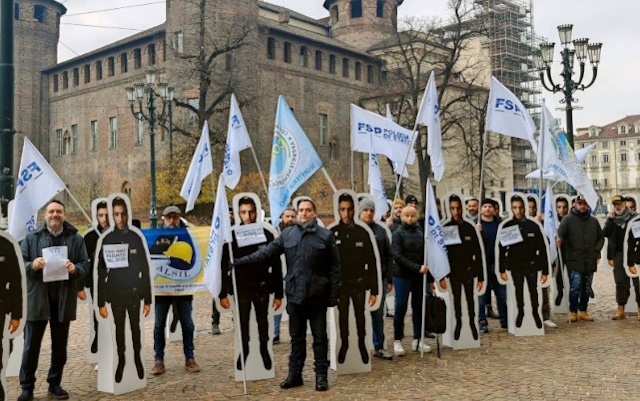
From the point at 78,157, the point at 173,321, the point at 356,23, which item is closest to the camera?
the point at 173,321

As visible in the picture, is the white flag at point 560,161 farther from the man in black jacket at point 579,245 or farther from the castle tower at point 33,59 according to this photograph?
the castle tower at point 33,59

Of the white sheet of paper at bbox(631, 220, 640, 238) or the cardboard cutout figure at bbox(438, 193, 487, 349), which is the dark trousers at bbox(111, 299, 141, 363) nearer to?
the cardboard cutout figure at bbox(438, 193, 487, 349)

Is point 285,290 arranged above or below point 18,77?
below

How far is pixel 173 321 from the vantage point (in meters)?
10.4

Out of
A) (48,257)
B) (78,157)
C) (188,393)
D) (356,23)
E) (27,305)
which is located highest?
(356,23)

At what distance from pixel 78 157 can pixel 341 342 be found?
58.2m

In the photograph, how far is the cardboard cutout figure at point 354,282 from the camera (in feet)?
26.4

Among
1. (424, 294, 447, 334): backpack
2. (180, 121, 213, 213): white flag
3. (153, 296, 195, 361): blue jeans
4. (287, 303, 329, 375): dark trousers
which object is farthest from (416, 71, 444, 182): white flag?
(153, 296, 195, 361): blue jeans

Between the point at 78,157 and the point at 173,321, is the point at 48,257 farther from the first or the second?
the point at 78,157

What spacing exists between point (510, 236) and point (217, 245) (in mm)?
4812

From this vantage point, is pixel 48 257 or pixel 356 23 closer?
pixel 48 257

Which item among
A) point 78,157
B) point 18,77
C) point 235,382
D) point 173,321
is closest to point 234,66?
point 78,157

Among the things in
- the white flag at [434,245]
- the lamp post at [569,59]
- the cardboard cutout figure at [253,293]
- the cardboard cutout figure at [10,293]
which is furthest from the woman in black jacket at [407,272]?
the lamp post at [569,59]

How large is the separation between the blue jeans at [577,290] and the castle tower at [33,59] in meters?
58.5
